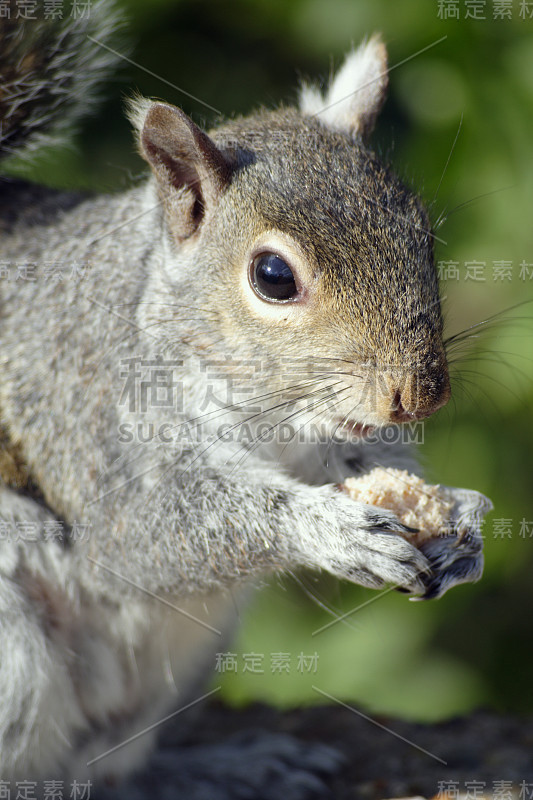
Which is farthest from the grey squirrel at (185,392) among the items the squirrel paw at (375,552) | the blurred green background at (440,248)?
the blurred green background at (440,248)

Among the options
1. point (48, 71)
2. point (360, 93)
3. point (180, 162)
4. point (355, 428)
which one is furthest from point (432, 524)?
point (48, 71)

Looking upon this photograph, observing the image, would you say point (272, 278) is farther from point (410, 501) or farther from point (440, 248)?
point (440, 248)

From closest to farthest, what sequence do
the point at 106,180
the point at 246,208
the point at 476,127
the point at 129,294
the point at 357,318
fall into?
the point at 357,318 → the point at 246,208 → the point at 129,294 → the point at 476,127 → the point at 106,180

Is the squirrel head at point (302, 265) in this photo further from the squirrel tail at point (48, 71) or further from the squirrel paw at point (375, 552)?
the squirrel tail at point (48, 71)

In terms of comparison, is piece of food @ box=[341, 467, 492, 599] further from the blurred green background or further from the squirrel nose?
the blurred green background

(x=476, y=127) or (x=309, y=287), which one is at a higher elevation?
(x=476, y=127)

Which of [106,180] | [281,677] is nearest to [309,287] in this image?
[106,180]

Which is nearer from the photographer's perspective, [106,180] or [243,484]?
[243,484]

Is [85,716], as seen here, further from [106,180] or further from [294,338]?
[106,180]
